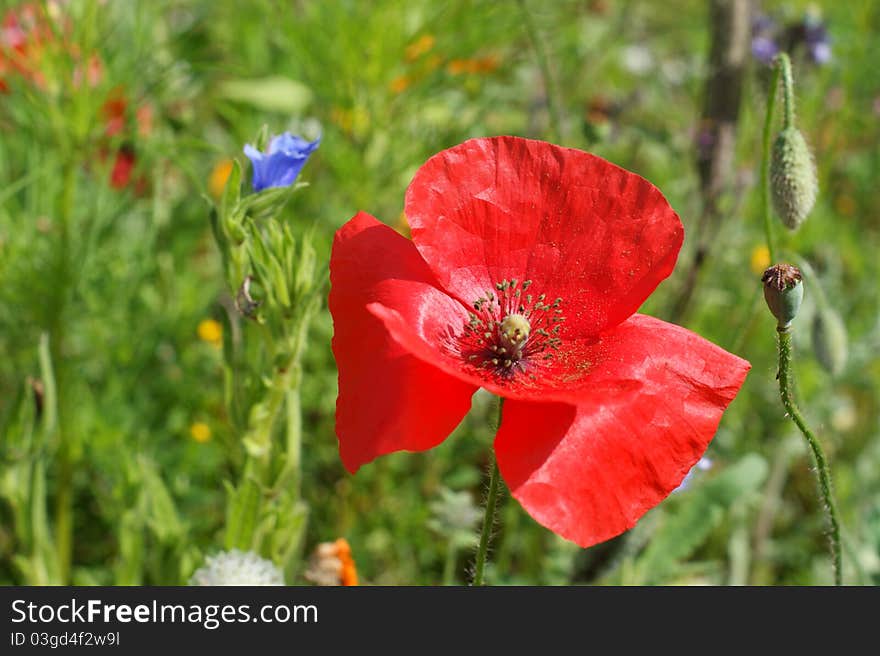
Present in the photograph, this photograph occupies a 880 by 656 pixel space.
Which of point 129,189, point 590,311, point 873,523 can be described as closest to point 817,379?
point 873,523

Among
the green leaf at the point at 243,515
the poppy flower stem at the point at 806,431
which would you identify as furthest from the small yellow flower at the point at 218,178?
the poppy flower stem at the point at 806,431

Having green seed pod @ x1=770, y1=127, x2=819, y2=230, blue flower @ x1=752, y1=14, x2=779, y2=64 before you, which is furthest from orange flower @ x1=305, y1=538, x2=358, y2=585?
blue flower @ x1=752, y1=14, x2=779, y2=64

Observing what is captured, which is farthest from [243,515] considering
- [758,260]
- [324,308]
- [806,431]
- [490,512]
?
[758,260]

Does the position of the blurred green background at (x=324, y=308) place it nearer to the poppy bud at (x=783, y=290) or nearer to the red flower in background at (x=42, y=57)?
the red flower in background at (x=42, y=57)

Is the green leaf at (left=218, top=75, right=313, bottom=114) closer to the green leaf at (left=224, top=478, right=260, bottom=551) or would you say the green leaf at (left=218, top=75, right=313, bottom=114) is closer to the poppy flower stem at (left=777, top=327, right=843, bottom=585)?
the green leaf at (left=224, top=478, right=260, bottom=551)

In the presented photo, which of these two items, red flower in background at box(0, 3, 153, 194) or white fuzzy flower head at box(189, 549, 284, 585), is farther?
red flower in background at box(0, 3, 153, 194)
